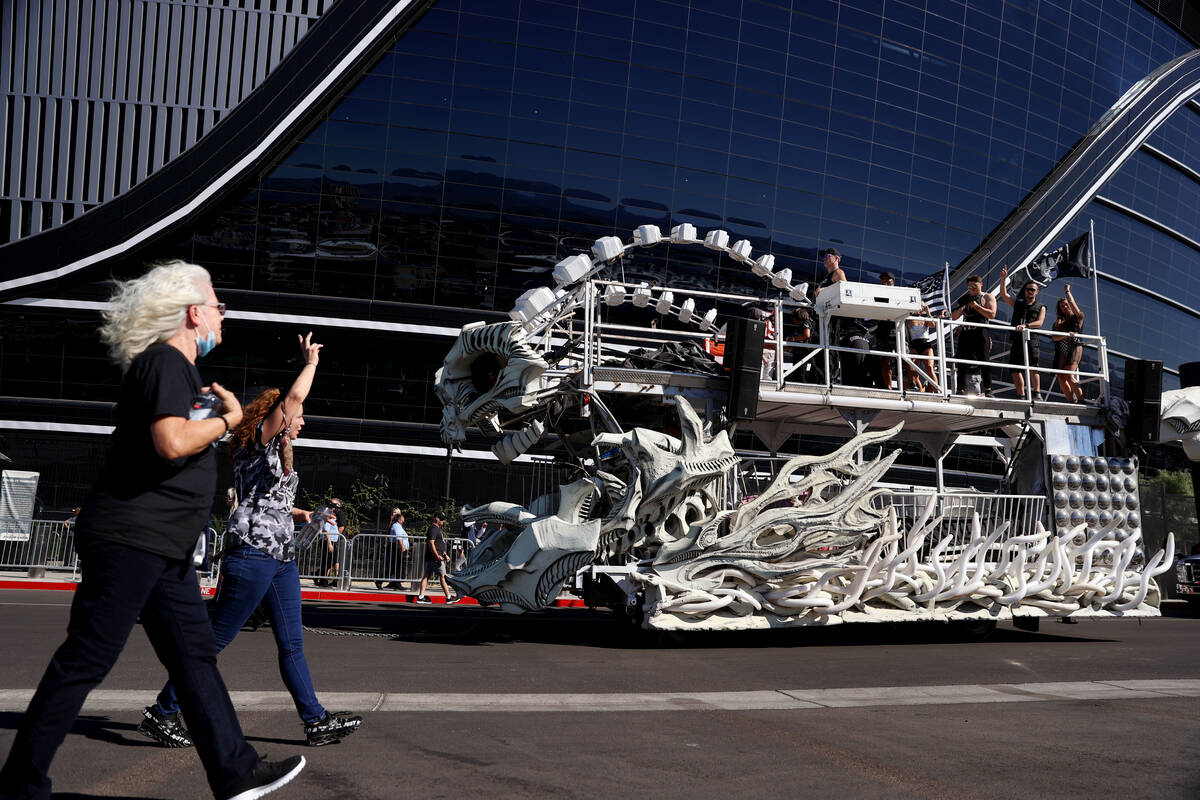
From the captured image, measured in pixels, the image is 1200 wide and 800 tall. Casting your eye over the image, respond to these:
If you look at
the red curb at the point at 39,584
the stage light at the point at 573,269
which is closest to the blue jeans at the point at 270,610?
the stage light at the point at 573,269

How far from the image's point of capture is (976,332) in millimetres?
13227

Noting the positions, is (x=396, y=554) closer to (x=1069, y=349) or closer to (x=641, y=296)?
(x=641, y=296)

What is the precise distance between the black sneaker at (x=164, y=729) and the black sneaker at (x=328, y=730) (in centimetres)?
60

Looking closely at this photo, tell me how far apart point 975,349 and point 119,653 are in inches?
476

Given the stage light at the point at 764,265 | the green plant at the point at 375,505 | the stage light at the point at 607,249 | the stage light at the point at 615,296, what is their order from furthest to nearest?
the green plant at the point at 375,505
the stage light at the point at 764,265
the stage light at the point at 615,296
the stage light at the point at 607,249

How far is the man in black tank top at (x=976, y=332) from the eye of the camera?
13.1 m

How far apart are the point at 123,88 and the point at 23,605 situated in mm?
20378

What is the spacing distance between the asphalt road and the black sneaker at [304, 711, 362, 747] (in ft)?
0.25

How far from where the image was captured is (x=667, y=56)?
31.5m

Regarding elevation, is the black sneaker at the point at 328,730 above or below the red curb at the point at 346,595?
above

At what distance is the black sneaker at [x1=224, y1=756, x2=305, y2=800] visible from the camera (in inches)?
133

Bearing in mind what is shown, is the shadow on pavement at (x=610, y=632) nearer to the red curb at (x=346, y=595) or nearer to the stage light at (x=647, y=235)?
the red curb at (x=346, y=595)

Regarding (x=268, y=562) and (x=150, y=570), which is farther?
(x=268, y=562)

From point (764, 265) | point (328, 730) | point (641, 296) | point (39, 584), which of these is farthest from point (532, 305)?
point (39, 584)
